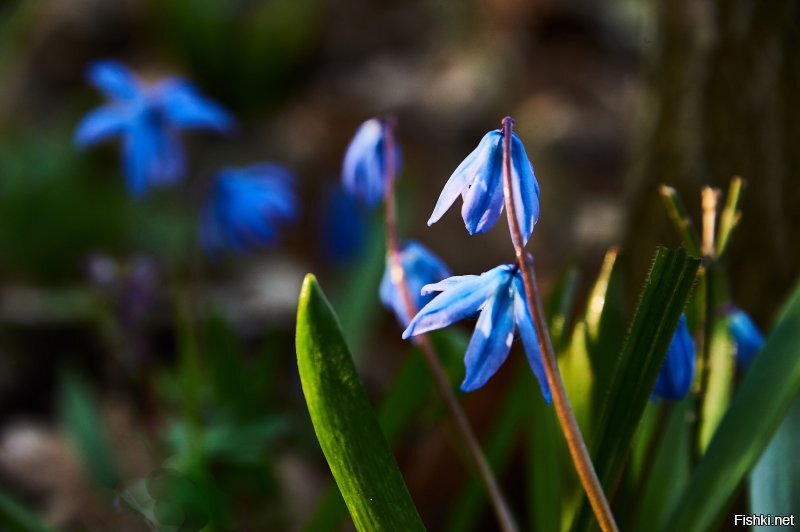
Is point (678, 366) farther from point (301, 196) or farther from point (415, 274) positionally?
point (301, 196)

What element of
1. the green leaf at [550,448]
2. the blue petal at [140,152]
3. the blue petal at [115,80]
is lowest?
the green leaf at [550,448]

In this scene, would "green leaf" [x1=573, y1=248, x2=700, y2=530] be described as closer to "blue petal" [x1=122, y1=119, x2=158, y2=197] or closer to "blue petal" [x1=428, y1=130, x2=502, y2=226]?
"blue petal" [x1=428, y1=130, x2=502, y2=226]

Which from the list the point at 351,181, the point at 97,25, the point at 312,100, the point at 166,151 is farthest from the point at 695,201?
the point at 97,25

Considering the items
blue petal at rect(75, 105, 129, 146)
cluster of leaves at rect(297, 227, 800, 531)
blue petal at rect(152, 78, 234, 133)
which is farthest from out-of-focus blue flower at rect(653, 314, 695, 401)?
blue petal at rect(75, 105, 129, 146)

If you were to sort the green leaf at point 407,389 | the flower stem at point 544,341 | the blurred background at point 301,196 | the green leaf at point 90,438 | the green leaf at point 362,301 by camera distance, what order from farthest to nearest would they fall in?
the green leaf at point 362,301 → the green leaf at point 90,438 → the blurred background at point 301,196 → the green leaf at point 407,389 → the flower stem at point 544,341

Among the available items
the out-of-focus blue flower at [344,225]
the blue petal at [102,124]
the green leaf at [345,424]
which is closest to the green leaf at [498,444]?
the green leaf at [345,424]

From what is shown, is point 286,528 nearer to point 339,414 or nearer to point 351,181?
point 351,181

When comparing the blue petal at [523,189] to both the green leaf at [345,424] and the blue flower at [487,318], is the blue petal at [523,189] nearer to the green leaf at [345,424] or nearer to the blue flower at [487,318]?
the blue flower at [487,318]
